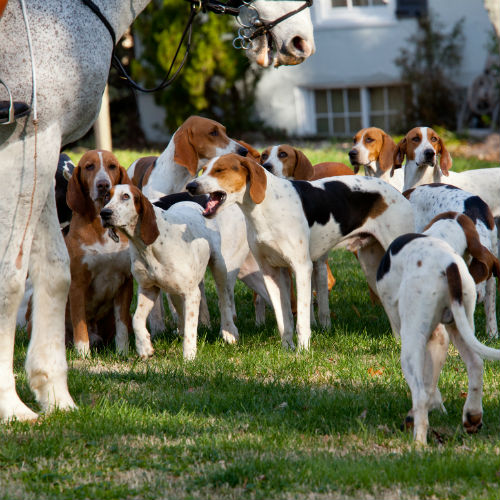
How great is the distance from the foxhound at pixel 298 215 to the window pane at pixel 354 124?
14158 millimetres

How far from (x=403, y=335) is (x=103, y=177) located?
3125 mm

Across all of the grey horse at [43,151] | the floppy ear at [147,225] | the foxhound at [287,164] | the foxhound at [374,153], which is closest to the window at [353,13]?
the foxhound at [374,153]

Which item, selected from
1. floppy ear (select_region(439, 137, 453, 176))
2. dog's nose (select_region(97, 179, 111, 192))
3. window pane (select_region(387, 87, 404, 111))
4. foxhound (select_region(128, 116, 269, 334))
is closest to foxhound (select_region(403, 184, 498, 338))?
floppy ear (select_region(439, 137, 453, 176))

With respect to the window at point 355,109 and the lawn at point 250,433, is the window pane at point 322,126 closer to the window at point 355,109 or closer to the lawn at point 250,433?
the window at point 355,109

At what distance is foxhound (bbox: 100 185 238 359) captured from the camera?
19.9 feet

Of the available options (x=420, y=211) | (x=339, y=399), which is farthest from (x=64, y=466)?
(x=420, y=211)

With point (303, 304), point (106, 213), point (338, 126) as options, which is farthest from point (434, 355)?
point (338, 126)

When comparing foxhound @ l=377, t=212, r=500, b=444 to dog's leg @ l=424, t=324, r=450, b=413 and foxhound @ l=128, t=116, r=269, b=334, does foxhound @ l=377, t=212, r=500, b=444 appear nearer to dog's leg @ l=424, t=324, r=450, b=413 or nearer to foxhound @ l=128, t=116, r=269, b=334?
dog's leg @ l=424, t=324, r=450, b=413

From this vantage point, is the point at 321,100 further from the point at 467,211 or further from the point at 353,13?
the point at 467,211

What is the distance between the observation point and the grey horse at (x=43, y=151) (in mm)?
4199

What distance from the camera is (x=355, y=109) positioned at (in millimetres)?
20891

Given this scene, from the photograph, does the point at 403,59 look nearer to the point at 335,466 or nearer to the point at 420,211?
the point at 420,211

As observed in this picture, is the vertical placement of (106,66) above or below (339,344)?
above

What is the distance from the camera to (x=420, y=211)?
24.0 feet
